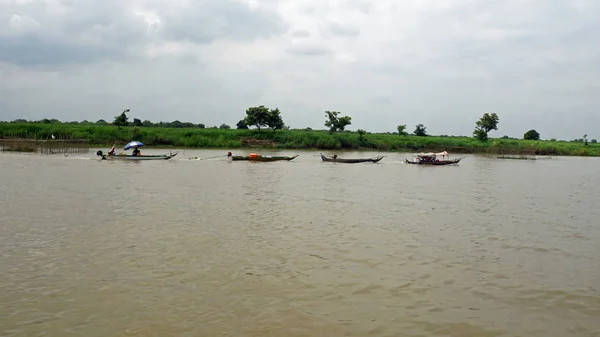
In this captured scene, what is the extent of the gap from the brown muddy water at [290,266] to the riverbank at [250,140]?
3835 cm

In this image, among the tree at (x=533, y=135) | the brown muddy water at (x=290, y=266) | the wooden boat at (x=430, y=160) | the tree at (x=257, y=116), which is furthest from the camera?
the tree at (x=533, y=135)

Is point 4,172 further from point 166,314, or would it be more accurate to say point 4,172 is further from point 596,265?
point 596,265

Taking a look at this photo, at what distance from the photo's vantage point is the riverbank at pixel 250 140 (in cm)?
5256

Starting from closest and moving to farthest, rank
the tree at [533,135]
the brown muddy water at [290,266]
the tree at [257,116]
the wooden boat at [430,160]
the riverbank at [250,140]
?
the brown muddy water at [290,266], the wooden boat at [430,160], the riverbank at [250,140], the tree at [257,116], the tree at [533,135]

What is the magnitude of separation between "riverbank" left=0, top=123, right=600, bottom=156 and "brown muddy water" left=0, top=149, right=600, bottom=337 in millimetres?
38354

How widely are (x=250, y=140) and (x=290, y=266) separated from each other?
164 ft

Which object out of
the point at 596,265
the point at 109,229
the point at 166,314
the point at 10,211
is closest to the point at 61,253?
the point at 109,229

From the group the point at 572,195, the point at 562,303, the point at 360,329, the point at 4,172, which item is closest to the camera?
the point at 360,329

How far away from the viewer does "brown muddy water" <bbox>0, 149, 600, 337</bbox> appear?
5957 mm

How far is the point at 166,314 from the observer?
237 inches

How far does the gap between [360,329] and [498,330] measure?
1740 mm

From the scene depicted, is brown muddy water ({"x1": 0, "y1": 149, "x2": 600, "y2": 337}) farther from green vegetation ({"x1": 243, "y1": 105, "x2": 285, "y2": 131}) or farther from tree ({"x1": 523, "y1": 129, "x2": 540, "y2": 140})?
tree ({"x1": 523, "y1": 129, "x2": 540, "y2": 140})

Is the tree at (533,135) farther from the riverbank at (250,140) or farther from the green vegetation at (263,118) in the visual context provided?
the green vegetation at (263,118)

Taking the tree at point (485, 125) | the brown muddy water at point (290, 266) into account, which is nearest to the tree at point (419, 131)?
the tree at point (485, 125)
